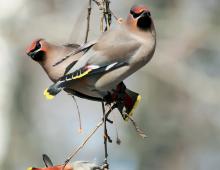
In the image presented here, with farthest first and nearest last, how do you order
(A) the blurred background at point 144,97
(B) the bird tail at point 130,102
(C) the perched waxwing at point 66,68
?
(A) the blurred background at point 144,97, (B) the bird tail at point 130,102, (C) the perched waxwing at point 66,68

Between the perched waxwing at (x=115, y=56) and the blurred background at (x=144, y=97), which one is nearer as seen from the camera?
the perched waxwing at (x=115, y=56)

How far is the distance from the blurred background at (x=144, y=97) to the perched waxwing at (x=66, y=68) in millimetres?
5297

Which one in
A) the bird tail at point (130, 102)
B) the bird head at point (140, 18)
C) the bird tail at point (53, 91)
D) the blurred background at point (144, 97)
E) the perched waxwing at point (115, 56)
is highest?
the bird head at point (140, 18)

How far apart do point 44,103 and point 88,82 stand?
725 centimetres

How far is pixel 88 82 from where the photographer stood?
402cm

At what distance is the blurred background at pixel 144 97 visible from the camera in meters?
10.0

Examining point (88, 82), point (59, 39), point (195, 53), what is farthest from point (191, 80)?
point (88, 82)

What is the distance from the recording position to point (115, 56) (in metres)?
3.98

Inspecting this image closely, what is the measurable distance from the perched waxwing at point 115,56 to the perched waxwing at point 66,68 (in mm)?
45

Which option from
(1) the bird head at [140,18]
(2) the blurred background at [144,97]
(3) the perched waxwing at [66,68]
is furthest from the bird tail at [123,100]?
(2) the blurred background at [144,97]

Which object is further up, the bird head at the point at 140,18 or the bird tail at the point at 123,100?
the bird head at the point at 140,18

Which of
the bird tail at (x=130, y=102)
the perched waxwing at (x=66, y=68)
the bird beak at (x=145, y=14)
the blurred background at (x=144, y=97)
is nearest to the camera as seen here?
the bird beak at (x=145, y=14)

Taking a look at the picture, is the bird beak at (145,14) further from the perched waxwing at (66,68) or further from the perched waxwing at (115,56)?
the perched waxwing at (66,68)

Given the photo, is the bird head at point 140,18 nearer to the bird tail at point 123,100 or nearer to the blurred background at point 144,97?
the bird tail at point 123,100
